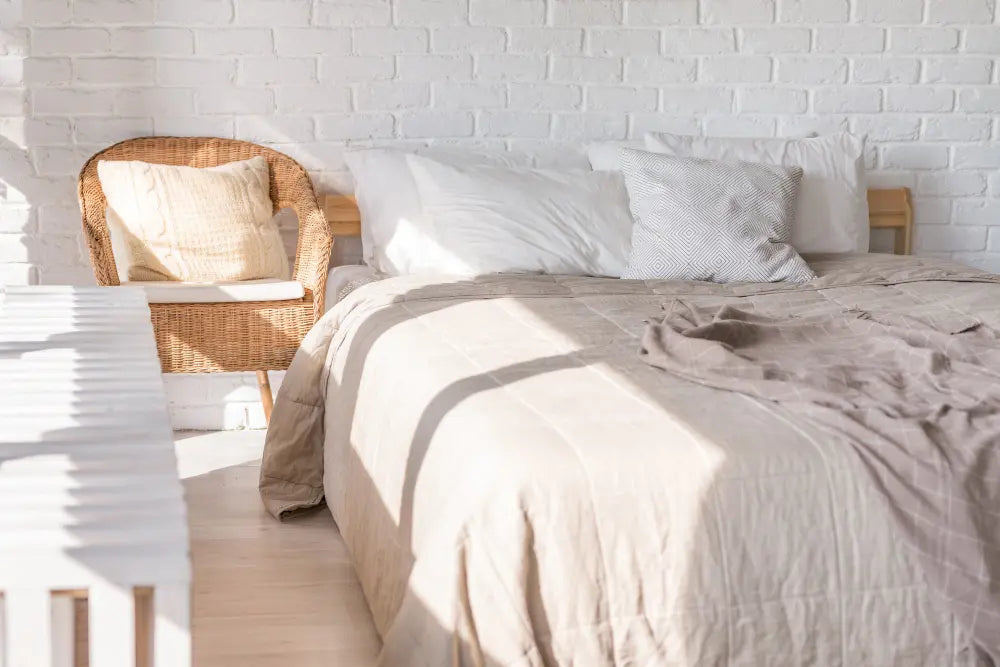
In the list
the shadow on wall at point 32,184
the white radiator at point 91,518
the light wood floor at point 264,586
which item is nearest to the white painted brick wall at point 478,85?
the shadow on wall at point 32,184

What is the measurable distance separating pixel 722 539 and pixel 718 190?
5.70ft

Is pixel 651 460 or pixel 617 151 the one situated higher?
pixel 617 151

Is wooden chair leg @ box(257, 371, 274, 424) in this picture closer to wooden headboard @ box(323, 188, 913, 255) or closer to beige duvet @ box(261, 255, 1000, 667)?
beige duvet @ box(261, 255, 1000, 667)

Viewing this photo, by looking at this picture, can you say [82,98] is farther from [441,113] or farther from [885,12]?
[885,12]

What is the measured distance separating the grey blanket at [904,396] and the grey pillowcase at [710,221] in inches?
20.8

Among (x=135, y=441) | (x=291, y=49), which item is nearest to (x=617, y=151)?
(x=291, y=49)

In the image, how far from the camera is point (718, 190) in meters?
3.21

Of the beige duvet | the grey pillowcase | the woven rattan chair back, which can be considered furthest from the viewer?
the woven rattan chair back

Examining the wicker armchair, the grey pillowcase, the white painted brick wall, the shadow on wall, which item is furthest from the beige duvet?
the shadow on wall

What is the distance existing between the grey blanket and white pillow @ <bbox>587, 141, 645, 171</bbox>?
1.01 metres

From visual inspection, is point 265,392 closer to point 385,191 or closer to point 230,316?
point 230,316

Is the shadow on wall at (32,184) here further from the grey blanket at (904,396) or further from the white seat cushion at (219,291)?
the grey blanket at (904,396)

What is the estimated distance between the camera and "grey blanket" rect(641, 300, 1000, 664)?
1.66 metres

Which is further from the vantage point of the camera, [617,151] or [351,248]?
[351,248]
